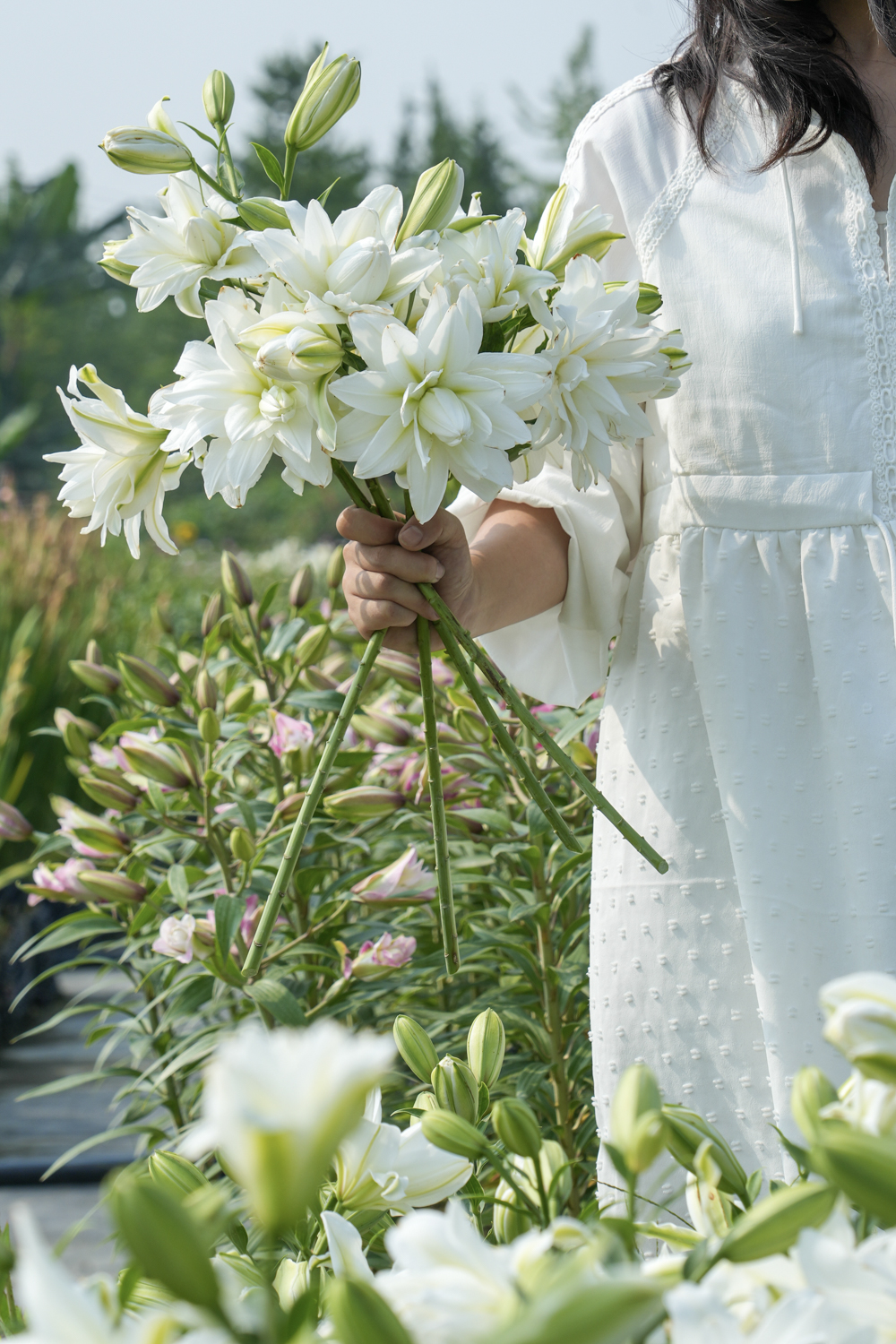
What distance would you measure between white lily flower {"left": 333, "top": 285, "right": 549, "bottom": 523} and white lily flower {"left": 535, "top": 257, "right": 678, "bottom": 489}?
44 mm

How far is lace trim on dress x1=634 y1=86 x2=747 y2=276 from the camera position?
0.86m

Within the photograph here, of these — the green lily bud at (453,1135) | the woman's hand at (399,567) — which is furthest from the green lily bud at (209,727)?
the green lily bud at (453,1135)

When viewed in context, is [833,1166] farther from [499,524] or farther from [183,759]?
[183,759]

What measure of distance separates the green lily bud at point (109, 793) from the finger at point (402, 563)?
1.99 feet

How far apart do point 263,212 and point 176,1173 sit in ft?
1.34

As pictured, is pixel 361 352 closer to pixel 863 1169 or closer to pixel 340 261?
pixel 340 261

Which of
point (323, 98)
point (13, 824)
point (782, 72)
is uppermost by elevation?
point (782, 72)

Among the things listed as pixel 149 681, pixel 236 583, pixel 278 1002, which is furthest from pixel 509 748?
pixel 236 583

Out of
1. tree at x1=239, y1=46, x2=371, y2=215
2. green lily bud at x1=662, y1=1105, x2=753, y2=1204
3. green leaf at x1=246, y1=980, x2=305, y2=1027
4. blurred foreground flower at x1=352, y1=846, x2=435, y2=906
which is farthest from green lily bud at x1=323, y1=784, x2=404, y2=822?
tree at x1=239, y1=46, x2=371, y2=215

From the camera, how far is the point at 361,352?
51 cm

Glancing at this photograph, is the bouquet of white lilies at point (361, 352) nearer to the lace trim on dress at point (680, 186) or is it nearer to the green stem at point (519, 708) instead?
the green stem at point (519, 708)

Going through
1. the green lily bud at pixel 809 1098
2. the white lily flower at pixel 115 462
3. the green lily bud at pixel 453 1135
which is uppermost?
the white lily flower at pixel 115 462

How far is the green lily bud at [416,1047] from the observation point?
0.40m

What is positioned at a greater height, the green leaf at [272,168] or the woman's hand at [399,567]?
the green leaf at [272,168]
